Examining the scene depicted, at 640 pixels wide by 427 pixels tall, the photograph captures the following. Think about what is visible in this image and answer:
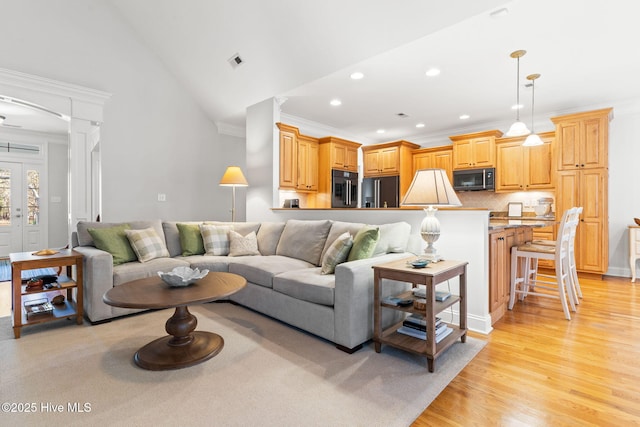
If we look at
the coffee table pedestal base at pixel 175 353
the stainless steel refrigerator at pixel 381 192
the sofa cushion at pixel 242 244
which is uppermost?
the stainless steel refrigerator at pixel 381 192

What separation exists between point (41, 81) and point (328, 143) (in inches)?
162

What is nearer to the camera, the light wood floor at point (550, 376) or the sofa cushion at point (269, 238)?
the light wood floor at point (550, 376)

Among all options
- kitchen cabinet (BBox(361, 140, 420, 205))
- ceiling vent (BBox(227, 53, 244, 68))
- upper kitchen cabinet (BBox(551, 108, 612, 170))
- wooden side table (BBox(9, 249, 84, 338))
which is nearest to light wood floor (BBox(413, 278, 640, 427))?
upper kitchen cabinet (BBox(551, 108, 612, 170))

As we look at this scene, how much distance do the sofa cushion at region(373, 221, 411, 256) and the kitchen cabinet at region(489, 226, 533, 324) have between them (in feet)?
2.37

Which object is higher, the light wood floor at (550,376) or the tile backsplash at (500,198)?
the tile backsplash at (500,198)

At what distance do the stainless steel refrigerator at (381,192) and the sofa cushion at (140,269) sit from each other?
4417 mm

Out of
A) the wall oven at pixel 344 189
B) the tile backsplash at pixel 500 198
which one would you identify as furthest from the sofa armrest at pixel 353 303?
the tile backsplash at pixel 500 198

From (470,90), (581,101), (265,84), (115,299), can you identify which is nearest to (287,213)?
(265,84)

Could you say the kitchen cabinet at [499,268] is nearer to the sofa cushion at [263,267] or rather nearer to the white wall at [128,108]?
the sofa cushion at [263,267]

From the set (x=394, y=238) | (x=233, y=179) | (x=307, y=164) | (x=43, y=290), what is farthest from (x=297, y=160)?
(x=43, y=290)

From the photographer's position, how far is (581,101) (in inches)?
193

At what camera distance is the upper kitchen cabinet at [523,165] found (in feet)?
17.5

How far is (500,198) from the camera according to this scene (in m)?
6.12

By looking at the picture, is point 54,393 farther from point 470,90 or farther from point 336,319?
point 470,90
